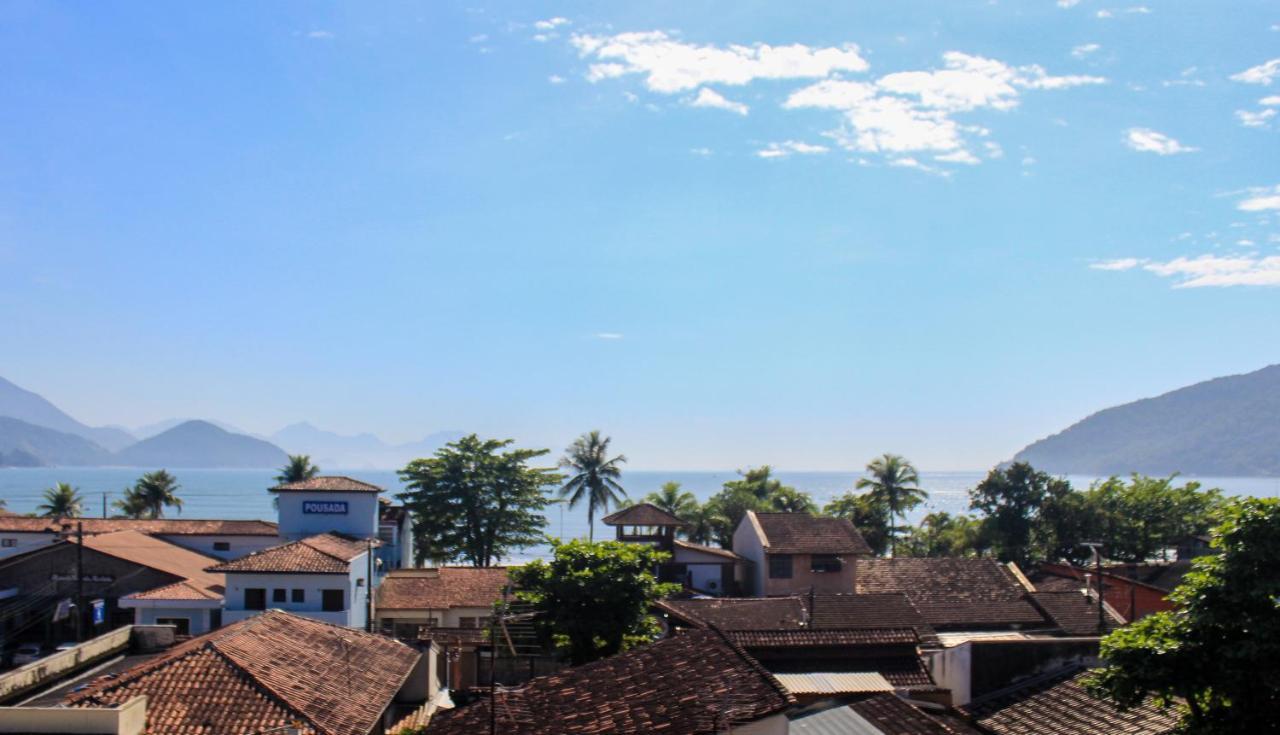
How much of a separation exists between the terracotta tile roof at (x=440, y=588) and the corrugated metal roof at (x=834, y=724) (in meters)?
27.8

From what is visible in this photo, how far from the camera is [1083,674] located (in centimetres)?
2042

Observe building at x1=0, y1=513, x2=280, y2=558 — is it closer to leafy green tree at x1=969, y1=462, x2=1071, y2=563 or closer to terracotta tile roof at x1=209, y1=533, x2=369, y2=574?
terracotta tile roof at x1=209, y1=533, x2=369, y2=574

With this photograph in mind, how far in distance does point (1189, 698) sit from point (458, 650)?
2388cm

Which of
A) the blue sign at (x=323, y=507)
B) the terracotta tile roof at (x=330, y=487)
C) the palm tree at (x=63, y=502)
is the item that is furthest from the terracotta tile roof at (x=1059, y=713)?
the palm tree at (x=63, y=502)

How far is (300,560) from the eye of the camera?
3903cm

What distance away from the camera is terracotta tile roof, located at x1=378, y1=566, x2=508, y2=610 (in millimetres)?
44406

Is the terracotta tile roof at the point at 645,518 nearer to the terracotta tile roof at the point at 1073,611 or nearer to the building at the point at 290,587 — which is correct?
the building at the point at 290,587

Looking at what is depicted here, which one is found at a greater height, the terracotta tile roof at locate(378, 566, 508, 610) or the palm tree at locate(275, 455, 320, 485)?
the palm tree at locate(275, 455, 320, 485)

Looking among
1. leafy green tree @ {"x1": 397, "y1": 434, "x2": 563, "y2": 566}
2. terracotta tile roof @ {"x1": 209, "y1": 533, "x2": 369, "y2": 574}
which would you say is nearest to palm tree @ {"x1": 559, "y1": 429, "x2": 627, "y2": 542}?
leafy green tree @ {"x1": 397, "y1": 434, "x2": 563, "y2": 566}

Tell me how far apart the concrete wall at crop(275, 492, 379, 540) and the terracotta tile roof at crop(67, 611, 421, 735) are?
2531cm

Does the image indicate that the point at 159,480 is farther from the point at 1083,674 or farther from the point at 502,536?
the point at 1083,674

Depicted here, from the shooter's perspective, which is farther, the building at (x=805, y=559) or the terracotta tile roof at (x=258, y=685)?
the building at (x=805, y=559)

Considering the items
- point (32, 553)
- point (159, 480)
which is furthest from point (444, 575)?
point (159, 480)

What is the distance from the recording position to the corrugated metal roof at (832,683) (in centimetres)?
2152
